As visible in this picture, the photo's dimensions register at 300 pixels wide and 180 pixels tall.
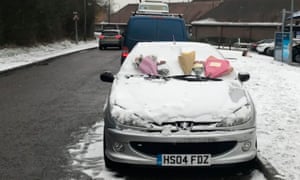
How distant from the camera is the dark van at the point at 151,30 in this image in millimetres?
12308

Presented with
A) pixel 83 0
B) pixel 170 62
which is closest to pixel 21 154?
pixel 170 62

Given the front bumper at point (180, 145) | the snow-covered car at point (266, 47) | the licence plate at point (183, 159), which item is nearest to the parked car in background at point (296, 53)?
the snow-covered car at point (266, 47)

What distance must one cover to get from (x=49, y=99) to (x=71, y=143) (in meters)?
4.28

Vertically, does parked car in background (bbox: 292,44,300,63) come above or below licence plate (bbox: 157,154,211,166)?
below

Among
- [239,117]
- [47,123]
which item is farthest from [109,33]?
[239,117]

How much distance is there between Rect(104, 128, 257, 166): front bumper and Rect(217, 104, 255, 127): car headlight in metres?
0.09

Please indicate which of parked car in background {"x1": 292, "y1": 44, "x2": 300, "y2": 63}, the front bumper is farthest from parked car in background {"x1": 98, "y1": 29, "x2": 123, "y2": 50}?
the front bumper

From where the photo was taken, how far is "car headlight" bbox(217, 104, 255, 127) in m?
4.74

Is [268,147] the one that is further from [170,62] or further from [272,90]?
[272,90]

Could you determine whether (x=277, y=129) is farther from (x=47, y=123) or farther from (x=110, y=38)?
(x=110, y=38)

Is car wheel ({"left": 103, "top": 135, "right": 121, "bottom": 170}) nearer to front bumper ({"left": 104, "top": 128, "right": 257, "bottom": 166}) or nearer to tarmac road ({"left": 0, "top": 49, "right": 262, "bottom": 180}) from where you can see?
tarmac road ({"left": 0, "top": 49, "right": 262, "bottom": 180})

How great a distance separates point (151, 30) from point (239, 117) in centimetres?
784

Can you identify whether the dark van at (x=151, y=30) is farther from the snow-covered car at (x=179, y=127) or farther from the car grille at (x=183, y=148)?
the car grille at (x=183, y=148)

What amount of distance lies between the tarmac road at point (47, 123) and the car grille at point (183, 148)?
0.44 meters
